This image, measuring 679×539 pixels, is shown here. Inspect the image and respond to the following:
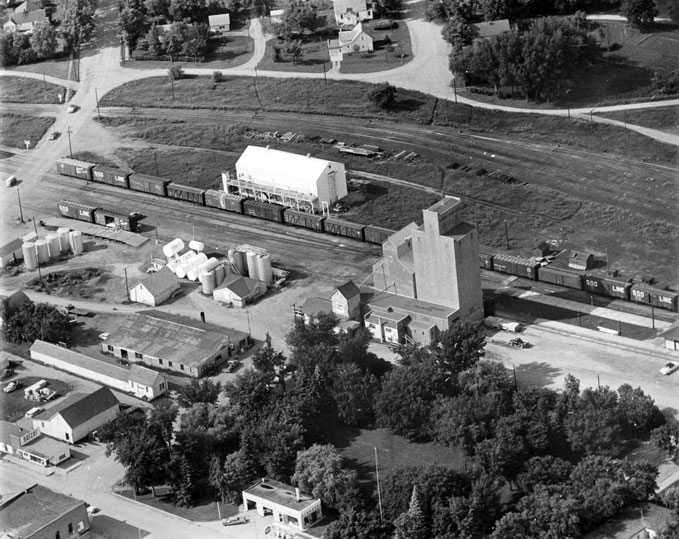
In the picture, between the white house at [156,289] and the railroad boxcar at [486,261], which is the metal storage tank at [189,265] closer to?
the white house at [156,289]

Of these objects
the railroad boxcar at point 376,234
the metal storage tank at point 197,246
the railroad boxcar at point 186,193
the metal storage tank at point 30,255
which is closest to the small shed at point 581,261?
the railroad boxcar at point 376,234

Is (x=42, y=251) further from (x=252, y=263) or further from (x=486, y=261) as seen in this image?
(x=486, y=261)

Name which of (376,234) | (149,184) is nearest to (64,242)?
(149,184)

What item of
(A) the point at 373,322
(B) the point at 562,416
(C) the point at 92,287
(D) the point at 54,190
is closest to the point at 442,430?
(B) the point at 562,416

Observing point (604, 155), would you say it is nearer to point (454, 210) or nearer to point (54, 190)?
point (454, 210)

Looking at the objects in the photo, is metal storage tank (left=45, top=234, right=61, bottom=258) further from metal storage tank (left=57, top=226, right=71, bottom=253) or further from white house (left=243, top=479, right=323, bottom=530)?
white house (left=243, top=479, right=323, bottom=530)

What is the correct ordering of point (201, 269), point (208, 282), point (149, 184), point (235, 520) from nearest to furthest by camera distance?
point (235, 520)
point (208, 282)
point (201, 269)
point (149, 184)

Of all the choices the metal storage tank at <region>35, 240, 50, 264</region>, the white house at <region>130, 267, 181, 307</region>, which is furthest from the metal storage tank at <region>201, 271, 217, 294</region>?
the metal storage tank at <region>35, 240, 50, 264</region>
